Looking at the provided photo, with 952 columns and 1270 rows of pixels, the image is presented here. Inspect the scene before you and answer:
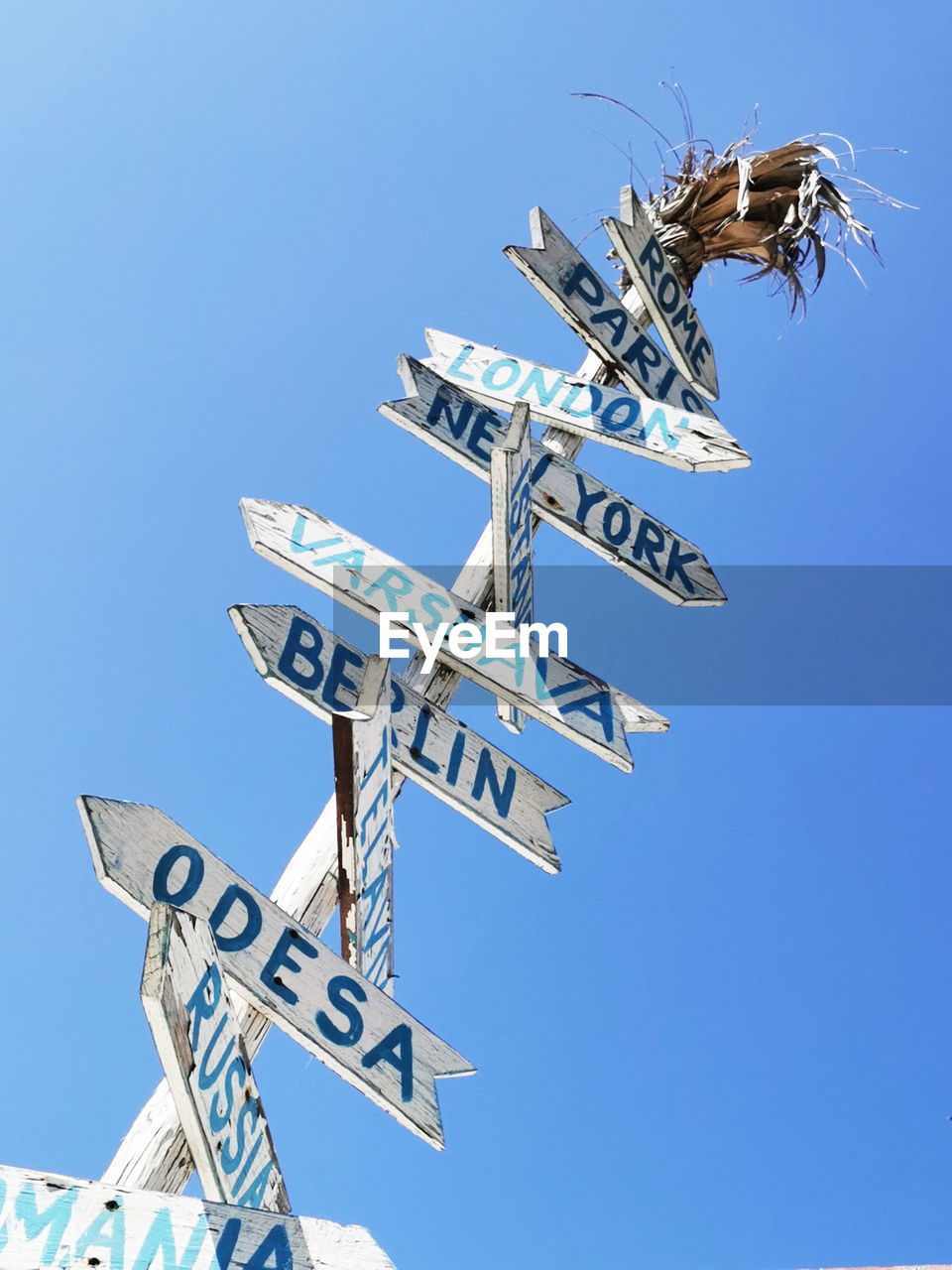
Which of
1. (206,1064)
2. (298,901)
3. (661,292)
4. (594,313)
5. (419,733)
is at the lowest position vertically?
(206,1064)

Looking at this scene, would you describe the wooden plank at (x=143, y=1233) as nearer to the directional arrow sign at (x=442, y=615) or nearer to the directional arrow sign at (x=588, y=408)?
the directional arrow sign at (x=442, y=615)

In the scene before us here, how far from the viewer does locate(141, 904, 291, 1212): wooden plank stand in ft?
5.76

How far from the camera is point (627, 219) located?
15.0ft

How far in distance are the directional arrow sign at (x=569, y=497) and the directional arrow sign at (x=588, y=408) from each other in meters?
0.17

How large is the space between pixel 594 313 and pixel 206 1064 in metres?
3.28

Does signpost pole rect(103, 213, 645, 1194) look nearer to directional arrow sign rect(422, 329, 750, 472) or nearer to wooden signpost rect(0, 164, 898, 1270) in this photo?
wooden signpost rect(0, 164, 898, 1270)

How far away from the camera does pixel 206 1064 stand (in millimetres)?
1853

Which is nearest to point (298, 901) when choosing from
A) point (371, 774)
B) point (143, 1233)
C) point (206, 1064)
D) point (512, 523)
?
point (371, 774)

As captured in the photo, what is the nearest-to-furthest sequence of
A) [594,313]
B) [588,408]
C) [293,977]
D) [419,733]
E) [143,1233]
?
[143,1233] → [293,977] → [419,733] → [588,408] → [594,313]

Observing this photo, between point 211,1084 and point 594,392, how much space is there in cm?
277

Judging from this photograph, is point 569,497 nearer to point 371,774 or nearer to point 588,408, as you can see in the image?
point 588,408

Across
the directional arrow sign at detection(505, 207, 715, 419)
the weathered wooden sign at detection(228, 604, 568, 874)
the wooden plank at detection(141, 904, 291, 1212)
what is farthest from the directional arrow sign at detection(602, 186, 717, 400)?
the wooden plank at detection(141, 904, 291, 1212)

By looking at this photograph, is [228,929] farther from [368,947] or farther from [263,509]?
[263,509]

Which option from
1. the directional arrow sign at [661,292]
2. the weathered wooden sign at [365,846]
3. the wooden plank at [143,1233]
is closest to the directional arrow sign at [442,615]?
the weathered wooden sign at [365,846]
